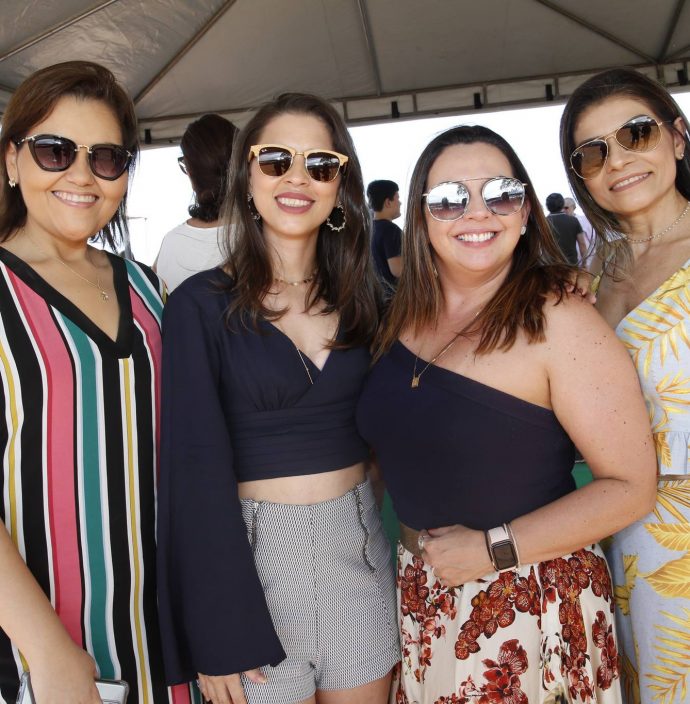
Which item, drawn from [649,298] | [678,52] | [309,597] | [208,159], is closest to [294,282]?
[309,597]

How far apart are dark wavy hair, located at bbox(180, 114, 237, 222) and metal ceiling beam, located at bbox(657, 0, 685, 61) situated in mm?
5183

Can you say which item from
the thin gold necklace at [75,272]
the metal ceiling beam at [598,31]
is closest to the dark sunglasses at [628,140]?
the thin gold necklace at [75,272]

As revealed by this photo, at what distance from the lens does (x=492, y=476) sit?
1.58m

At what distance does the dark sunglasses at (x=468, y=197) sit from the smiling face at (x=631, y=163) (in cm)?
34

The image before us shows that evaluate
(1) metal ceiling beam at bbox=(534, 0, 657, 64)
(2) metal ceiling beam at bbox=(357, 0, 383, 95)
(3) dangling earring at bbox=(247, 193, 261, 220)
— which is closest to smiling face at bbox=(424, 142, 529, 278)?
(3) dangling earring at bbox=(247, 193, 261, 220)

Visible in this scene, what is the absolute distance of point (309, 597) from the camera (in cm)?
161

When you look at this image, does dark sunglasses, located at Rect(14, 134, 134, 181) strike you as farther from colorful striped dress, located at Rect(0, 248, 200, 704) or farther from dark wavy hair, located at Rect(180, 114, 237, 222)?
dark wavy hair, located at Rect(180, 114, 237, 222)

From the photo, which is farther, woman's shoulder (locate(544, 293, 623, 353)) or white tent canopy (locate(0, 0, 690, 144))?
white tent canopy (locate(0, 0, 690, 144))

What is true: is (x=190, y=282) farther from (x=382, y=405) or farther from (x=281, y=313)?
(x=382, y=405)

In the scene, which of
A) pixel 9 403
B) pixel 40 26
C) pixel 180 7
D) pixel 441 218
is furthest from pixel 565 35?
pixel 9 403

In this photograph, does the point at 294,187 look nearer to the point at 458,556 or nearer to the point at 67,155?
the point at 67,155

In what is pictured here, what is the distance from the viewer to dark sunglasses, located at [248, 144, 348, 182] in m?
1.79

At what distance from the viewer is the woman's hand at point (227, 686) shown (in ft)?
5.03

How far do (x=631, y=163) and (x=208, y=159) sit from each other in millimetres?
1889
